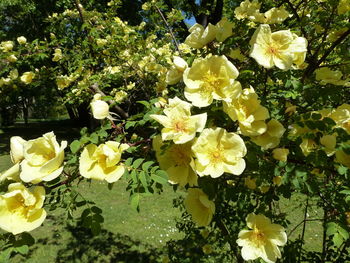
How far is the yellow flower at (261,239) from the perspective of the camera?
1.58 m

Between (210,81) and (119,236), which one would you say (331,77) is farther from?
(119,236)

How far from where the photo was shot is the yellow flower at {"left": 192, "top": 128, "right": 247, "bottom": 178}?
1.18m

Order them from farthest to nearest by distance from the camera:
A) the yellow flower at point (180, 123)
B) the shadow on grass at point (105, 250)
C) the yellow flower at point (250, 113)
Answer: the shadow on grass at point (105, 250), the yellow flower at point (250, 113), the yellow flower at point (180, 123)

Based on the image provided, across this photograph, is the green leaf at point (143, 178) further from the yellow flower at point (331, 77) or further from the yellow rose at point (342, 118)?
the yellow flower at point (331, 77)

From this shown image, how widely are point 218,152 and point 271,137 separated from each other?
0.31 m

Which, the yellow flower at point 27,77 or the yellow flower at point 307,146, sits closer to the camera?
the yellow flower at point 307,146

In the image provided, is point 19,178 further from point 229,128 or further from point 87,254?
point 87,254

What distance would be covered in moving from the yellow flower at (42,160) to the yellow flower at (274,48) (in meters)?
0.90

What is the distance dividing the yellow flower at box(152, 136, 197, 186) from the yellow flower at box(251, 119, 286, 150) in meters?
0.33

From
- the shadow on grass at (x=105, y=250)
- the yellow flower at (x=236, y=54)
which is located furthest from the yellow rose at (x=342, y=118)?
the shadow on grass at (x=105, y=250)

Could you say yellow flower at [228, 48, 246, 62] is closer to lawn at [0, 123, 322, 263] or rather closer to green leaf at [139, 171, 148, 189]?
green leaf at [139, 171, 148, 189]

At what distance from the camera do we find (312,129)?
1473 millimetres

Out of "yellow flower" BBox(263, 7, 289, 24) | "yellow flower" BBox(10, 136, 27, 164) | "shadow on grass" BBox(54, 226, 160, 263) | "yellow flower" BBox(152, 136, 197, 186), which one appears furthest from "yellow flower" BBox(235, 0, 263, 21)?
"shadow on grass" BBox(54, 226, 160, 263)

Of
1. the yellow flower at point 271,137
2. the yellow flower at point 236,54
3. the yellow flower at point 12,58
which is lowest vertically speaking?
the yellow flower at point 12,58
